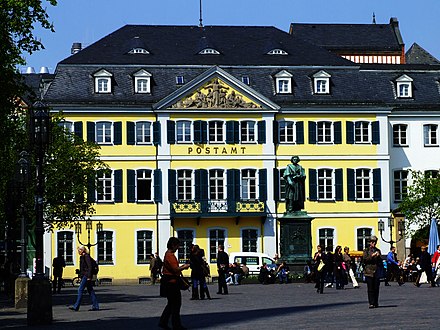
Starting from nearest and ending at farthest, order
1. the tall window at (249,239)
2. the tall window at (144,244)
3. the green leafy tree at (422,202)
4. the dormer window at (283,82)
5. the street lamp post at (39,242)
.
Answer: the street lamp post at (39,242)
the green leafy tree at (422,202)
the tall window at (144,244)
the tall window at (249,239)
the dormer window at (283,82)

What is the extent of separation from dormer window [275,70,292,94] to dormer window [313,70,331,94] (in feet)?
5.21

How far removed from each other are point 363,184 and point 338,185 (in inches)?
63.1

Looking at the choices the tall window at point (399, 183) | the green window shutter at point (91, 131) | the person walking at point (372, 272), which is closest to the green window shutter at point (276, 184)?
the tall window at point (399, 183)

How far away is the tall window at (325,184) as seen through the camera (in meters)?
79.8

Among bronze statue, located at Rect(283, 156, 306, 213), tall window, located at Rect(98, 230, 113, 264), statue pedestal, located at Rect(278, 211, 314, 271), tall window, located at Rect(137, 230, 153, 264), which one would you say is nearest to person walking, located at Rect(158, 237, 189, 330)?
bronze statue, located at Rect(283, 156, 306, 213)

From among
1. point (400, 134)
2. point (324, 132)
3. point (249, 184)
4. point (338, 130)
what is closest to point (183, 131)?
point (249, 184)

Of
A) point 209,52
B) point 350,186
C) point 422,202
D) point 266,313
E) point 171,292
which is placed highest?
point 209,52

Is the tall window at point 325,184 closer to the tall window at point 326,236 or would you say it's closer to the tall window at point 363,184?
the tall window at point 363,184

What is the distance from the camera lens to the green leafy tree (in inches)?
3004

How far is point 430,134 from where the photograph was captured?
3253 inches

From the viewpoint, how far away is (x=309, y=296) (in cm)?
4050

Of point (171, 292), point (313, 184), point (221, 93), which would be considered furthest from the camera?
point (313, 184)

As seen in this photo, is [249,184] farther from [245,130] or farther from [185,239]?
[185,239]

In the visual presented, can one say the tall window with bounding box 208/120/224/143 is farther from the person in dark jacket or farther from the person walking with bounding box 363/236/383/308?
the person walking with bounding box 363/236/383/308
